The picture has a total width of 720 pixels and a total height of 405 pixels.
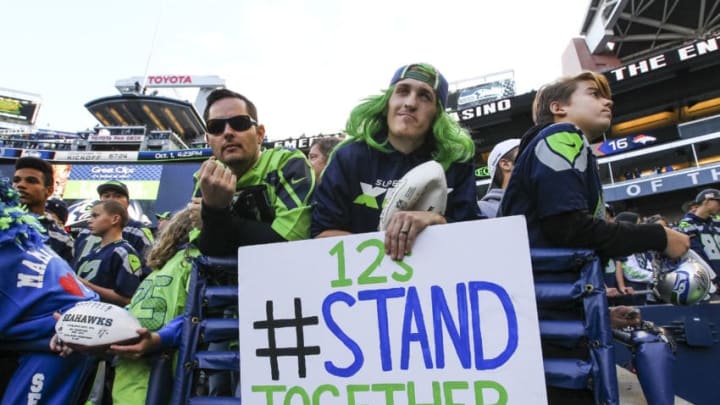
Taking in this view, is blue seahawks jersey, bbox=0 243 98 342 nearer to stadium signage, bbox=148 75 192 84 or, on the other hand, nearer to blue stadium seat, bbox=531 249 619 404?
blue stadium seat, bbox=531 249 619 404

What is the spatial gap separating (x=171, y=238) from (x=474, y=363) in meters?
1.59

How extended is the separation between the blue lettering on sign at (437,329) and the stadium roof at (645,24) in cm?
3303

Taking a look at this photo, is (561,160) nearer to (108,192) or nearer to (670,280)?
(670,280)

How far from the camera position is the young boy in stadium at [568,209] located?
1315 mm

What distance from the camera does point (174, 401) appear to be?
4.59 ft

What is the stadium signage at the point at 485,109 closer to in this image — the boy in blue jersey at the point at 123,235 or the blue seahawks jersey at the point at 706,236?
the blue seahawks jersey at the point at 706,236

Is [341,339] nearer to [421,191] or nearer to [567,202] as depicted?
[421,191]

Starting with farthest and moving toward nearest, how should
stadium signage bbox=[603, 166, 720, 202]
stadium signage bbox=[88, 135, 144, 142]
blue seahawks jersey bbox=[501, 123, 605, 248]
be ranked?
stadium signage bbox=[88, 135, 144, 142], stadium signage bbox=[603, 166, 720, 202], blue seahawks jersey bbox=[501, 123, 605, 248]

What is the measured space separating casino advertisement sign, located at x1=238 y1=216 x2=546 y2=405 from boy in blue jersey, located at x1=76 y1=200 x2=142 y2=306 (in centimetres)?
202

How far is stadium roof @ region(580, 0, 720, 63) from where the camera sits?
1115 inches

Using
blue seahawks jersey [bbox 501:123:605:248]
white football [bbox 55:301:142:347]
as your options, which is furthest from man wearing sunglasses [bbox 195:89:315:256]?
blue seahawks jersey [bbox 501:123:605:248]

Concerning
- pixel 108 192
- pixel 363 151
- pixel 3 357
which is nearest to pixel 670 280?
pixel 363 151

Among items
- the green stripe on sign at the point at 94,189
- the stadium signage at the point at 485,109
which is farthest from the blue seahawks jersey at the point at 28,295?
the green stripe on sign at the point at 94,189

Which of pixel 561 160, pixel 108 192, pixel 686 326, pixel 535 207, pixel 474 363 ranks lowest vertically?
pixel 474 363
